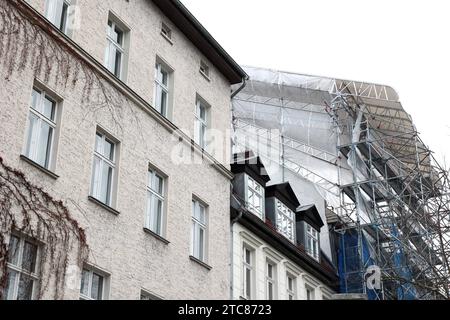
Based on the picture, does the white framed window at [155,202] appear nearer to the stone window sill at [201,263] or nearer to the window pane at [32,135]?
the stone window sill at [201,263]

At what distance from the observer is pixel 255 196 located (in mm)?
24000

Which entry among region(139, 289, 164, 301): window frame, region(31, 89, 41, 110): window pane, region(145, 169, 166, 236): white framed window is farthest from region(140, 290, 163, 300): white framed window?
region(31, 89, 41, 110): window pane

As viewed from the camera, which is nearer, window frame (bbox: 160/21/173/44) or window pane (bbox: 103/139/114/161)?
window pane (bbox: 103/139/114/161)

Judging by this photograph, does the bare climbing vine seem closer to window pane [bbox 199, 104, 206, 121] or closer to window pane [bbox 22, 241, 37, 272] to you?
window pane [bbox 22, 241, 37, 272]

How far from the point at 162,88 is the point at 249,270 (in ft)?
19.6

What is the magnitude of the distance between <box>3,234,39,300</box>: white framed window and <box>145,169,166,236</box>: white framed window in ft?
13.2

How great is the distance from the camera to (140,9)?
18.9 metres

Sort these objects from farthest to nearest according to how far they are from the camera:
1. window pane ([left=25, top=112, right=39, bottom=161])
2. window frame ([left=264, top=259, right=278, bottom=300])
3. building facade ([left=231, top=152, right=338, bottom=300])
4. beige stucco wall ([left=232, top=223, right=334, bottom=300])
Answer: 1. window frame ([left=264, top=259, right=278, bottom=300])
2. building facade ([left=231, top=152, right=338, bottom=300])
3. beige stucco wall ([left=232, top=223, right=334, bottom=300])
4. window pane ([left=25, top=112, right=39, bottom=161])

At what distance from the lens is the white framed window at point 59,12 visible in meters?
15.6

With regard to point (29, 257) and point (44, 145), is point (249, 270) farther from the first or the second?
point (29, 257)

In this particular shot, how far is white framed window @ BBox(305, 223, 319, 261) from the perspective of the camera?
2641 centimetres

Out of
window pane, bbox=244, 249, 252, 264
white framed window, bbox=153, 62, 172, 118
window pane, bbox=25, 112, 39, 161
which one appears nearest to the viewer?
window pane, bbox=25, 112, 39, 161

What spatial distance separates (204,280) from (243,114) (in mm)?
19688

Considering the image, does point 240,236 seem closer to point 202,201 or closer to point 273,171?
point 202,201
